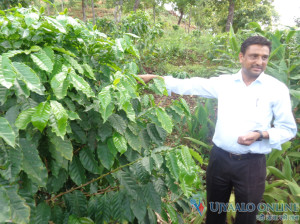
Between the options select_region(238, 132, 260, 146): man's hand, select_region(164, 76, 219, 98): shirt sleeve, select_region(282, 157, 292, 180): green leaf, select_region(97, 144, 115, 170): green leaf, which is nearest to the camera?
select_region(97, 144, 115, 170): green leaf

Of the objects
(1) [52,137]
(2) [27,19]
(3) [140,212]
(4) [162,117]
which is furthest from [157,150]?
(2) [27,19]

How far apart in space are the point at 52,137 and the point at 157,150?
1.46 feet

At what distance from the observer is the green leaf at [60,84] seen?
0.86m

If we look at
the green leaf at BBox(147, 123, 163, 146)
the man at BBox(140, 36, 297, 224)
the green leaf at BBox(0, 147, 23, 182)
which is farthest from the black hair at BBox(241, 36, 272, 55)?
the green leaf at BBox(0, 147, 23, 182)

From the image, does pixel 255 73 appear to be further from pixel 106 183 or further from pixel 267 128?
pixel 106 183

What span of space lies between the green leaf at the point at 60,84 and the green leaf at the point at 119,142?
28 centimetres

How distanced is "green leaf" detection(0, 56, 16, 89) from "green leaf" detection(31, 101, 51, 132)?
0.12 meters

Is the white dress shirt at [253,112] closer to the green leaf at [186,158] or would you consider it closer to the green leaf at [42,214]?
the green leaf at [186,158]

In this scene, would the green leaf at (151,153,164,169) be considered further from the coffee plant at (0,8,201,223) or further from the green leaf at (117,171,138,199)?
the green leaf at (117,171,138,199)

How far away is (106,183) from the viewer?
4.62 ft

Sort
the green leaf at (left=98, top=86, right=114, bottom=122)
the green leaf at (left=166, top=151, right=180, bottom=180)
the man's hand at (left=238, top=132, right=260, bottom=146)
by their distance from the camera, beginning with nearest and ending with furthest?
the green leaf at (left=98, top=86, right=114, bottom=122) < the green leaf at (left=166, top=151, right=180, bottom=180) < the man's hand at (left=238, top=132, right=260, bottom=146)

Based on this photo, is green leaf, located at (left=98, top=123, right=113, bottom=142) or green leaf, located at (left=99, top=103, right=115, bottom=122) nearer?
green leaf, located at (left=99, top=103, right=115, bottom=122)

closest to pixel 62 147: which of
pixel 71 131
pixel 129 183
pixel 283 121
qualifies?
pixel 71 131

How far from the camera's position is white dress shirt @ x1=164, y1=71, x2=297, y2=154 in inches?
65.5
